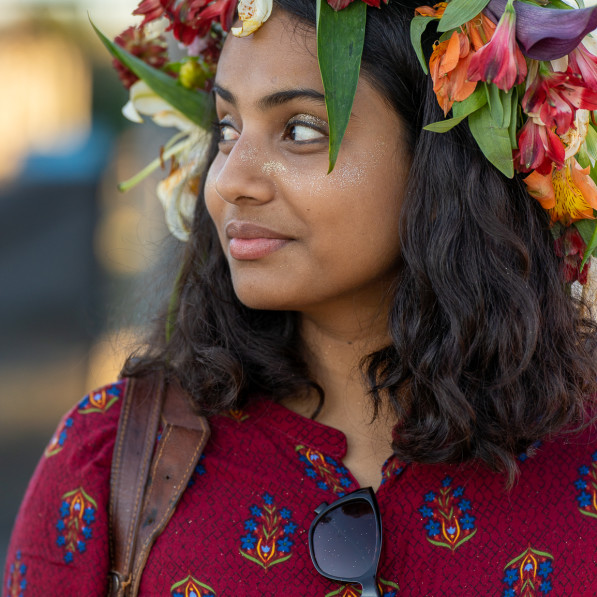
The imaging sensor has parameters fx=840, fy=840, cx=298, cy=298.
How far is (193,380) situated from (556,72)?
906 millimetres

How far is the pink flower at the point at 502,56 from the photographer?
1.40m

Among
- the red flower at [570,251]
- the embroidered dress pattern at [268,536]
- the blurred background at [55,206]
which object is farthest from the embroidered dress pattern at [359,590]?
the blurred background at [55,206]

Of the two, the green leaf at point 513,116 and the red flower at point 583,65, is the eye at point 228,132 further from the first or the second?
the red flower at point 583,65

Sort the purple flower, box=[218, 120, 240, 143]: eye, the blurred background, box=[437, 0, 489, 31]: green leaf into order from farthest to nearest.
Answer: the blurred background → box=[218, 120, 240, 143]: eye → box=[437, 0, 489, 31]: green leaf → the purple flower

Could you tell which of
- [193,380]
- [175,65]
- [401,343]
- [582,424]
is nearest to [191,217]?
[175,65]

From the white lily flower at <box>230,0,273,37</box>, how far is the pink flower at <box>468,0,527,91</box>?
425 millimetres

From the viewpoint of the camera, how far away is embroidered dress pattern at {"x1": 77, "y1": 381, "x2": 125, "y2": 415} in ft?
5.57

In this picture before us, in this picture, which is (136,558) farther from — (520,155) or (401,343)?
(520,155)

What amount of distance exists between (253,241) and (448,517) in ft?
2.07

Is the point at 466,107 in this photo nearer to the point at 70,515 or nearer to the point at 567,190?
the point at 567,190

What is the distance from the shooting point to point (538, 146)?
149cm

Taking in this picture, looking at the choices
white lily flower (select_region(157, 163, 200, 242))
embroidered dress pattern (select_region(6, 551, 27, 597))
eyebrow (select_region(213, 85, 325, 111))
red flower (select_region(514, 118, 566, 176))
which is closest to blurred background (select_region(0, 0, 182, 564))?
white lily flower (select_region(157, 163, 200, 242))

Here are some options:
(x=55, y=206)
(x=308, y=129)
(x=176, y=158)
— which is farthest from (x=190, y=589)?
(x=55, y=206)

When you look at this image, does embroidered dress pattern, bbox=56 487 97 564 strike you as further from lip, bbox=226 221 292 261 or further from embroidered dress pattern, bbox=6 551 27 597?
lip, bbox=226 221 292 261
